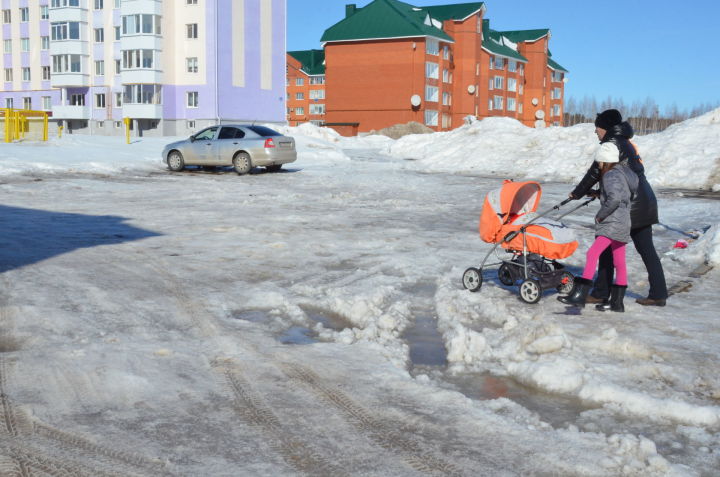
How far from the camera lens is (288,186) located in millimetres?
18359

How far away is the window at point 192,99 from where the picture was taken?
54312 mm

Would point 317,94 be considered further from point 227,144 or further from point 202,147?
point 227,144

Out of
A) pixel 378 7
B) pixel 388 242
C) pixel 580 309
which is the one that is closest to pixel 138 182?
pixel 388 242

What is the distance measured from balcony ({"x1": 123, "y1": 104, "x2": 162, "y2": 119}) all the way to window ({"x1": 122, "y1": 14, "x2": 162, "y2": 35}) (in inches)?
219

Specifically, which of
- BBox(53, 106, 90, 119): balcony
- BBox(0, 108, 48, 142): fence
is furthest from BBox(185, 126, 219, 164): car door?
BBox(53, 106, 90, 119): balcony

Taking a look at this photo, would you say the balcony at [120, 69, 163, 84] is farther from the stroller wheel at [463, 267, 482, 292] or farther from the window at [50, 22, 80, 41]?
the stroller wheel at [463, 267, 482, 292]

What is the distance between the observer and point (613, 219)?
20.7ft

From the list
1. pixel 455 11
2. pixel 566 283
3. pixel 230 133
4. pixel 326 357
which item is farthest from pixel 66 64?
pixel 326 357

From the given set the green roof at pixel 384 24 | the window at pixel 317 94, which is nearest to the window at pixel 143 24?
the green roof at pixel 384 24

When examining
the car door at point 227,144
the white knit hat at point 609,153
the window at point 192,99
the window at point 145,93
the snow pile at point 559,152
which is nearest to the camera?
the white knit hat at point 609,153

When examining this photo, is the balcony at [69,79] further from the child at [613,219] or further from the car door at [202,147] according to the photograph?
the child at [613,219]

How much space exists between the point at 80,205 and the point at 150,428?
10706 millimetres

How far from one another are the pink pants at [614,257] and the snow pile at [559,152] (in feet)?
49.2

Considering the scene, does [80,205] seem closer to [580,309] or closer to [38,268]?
[38,268]
